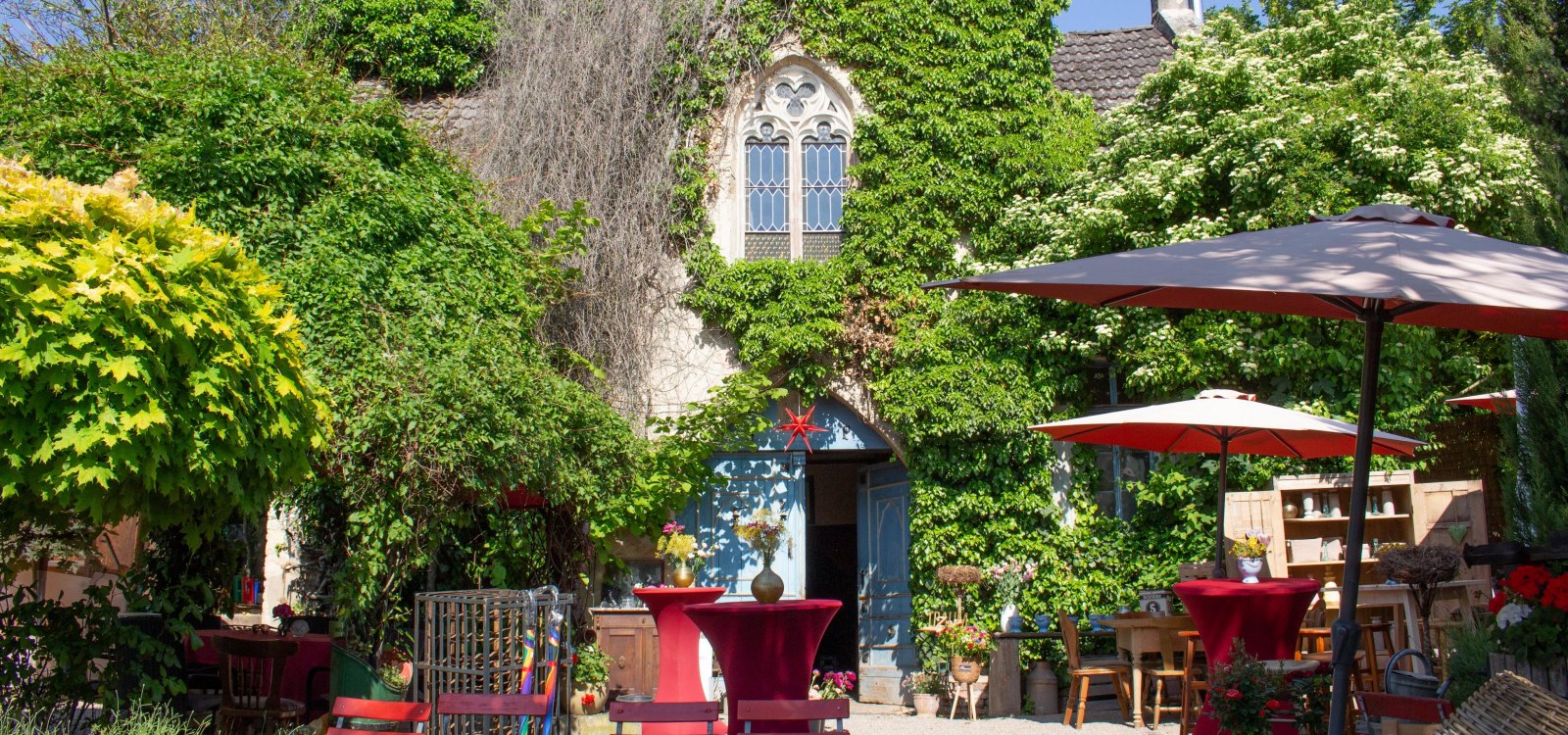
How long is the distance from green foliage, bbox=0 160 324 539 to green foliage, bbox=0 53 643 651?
5.15 ft

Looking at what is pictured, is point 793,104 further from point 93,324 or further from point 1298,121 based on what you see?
point 93,324

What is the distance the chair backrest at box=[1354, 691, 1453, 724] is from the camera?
400 cm

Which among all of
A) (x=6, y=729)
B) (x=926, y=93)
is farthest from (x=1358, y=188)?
(x=6, y=729)

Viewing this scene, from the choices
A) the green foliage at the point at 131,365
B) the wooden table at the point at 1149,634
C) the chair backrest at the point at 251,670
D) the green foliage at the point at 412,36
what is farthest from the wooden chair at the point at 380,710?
the green foliage at the point at 412,36

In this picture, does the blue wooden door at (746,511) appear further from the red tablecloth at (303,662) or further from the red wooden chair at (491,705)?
the red wooden chair at (491,705)

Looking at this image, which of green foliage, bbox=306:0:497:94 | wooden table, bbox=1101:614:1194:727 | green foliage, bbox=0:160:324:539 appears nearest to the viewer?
green foliage, bbox=0:160:324:539

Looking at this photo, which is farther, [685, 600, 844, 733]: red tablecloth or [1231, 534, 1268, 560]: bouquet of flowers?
[1231, 534, 1268, 560]: bouquet of flowers

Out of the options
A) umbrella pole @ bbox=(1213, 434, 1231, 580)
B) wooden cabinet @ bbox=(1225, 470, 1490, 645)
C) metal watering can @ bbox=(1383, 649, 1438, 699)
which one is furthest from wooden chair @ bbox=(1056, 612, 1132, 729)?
metal watering can @ bbox=(1383, 649, 1438, 699)

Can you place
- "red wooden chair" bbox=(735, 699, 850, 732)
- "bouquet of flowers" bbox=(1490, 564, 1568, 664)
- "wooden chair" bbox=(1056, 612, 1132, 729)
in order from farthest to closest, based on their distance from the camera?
"wooden chair" bbox=(1056, 612, 1132, 729) → "red wooden chair" bbox=(735, 699, 850, 732) → "bouquet of flowers" bbox=(1490, 564, 1568, 664)

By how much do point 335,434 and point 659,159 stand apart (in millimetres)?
4567

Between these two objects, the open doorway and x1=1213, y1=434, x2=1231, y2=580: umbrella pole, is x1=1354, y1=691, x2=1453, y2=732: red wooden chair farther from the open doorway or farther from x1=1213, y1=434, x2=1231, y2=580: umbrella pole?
the open doorway

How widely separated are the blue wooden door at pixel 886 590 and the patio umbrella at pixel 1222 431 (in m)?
2.88

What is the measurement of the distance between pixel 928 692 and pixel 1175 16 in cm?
787

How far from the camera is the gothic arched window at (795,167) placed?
10.6 meters
